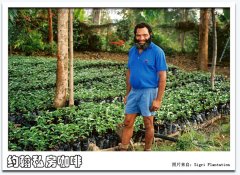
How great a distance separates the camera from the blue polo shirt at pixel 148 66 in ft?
19.5

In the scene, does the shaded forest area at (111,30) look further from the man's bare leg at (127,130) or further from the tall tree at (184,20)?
the man's bare leg at (127,130)

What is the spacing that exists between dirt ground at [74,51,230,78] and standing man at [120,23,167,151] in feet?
1.84

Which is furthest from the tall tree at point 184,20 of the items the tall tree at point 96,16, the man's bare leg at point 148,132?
the man's bare leg at point 148,132

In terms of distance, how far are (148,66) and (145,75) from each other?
10 cm

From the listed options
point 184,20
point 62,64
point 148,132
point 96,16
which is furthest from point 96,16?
point 148,132

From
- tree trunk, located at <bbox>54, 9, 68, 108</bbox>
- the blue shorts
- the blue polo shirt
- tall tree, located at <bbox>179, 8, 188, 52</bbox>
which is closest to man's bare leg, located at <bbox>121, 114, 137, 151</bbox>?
the blue shorts

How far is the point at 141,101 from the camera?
6.05 metres

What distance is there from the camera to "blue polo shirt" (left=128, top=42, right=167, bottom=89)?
594cm

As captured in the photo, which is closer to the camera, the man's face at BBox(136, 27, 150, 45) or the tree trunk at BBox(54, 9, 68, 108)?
the man's face at BBox(136, 27, 150, 45)

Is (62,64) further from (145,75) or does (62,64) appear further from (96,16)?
(145,75)

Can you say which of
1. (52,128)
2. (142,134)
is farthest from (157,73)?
(52,128)

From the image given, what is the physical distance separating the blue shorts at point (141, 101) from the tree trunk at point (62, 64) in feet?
3.35

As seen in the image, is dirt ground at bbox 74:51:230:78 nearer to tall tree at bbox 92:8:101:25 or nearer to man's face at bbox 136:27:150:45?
tall tree at bbox 92:8:101:25
